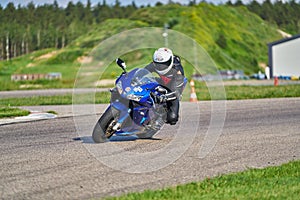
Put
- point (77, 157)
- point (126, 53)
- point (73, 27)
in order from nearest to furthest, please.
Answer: point (77, 157), point (126, 53), point (73, 27)

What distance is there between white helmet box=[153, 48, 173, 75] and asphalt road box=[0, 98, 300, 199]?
1.35 metres

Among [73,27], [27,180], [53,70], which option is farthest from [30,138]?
[73,27]

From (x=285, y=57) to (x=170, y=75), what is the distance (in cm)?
6096

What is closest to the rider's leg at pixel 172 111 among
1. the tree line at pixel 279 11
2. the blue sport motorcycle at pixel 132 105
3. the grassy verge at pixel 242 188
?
the blue sport motorcycle at pixel 132 105

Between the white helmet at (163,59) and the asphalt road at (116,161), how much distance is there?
1.35 meters

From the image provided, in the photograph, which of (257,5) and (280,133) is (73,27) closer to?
(257,5)

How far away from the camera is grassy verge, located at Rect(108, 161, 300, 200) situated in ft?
22.9

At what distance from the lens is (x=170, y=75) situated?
11.1 m

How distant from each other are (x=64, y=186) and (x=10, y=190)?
24.7 inches

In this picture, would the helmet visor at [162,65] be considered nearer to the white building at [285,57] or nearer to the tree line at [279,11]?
the white building at [285,57]

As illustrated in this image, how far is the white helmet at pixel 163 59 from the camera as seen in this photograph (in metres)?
10.8

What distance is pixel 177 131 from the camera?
13453 mm

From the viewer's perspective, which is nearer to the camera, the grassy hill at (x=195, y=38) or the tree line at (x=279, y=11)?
the grassy hill at (x=195, y=38)

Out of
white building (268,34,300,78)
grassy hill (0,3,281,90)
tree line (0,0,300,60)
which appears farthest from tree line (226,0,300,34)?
white building (268,34,300,78)
